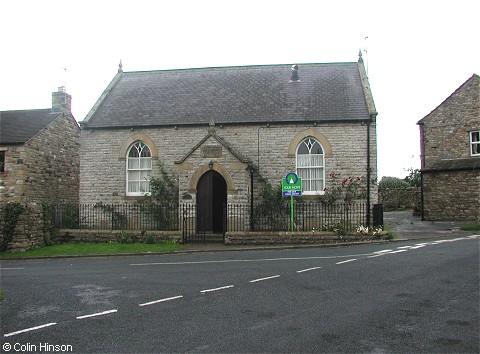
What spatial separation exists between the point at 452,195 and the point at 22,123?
24.7 metres

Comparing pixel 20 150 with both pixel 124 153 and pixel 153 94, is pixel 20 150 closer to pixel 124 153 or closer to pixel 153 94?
pixel 124 153

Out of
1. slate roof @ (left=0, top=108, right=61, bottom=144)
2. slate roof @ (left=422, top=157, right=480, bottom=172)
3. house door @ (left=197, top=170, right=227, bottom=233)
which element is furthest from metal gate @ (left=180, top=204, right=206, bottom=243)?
slate roof @ (left=422, top=157, right=480, bottom=172)

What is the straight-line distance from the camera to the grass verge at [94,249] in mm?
15961

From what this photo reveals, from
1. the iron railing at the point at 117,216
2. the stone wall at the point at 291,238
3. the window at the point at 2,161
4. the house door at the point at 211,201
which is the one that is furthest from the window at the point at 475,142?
the window at the point at 2,161

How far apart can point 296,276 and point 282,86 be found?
47.8ft

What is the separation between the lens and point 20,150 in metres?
22.6

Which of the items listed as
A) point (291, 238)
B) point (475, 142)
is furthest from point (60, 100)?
point (475, 142)

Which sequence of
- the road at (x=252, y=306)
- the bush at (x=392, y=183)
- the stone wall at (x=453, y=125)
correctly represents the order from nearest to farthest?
the road at (x=252, y=306)
the stone wall at (x=453, y=125)
the bush at (x=392, y=183)

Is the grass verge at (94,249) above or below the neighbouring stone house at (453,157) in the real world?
below

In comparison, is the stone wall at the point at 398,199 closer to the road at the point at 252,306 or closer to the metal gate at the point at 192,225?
the metal gate at the point at 192,225

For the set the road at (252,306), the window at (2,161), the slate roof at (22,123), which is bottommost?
the road at (252,306)

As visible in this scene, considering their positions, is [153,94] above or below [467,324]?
above

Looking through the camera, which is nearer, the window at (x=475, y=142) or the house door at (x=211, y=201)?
the house door at (x=211, y=201)

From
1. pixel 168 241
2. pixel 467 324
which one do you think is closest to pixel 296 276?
pixel 467 324
